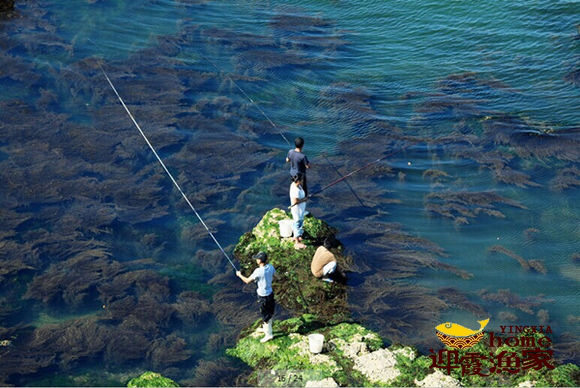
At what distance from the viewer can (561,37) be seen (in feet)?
57.6

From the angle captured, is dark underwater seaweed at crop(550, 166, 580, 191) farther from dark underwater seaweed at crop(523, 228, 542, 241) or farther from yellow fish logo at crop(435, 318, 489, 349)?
yellow fish logo at crop(435, 318, 489, 349)

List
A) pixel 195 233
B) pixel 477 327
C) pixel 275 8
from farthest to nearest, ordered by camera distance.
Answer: pixel 275 8
pixel 195 233
pixel 477 327

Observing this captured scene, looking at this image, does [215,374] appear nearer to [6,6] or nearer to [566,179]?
[566,179]

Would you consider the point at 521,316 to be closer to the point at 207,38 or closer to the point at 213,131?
the point at 213,131

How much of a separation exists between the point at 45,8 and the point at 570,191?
1624cm

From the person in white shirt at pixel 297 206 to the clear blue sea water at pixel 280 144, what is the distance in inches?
47.3

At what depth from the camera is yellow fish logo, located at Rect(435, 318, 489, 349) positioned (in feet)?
28.7

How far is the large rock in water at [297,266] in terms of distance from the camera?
9.47 m

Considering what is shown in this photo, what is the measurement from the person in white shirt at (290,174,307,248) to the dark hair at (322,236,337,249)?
1.34 ft

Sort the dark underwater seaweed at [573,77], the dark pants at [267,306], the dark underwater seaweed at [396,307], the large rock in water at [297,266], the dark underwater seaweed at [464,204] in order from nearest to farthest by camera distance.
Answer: the dark pants at [267,306], the dark underwater seaweed at [396,307], the large rock in water at [297,266], the dark underwater seaweed at [464,204], the dark underwater seaweed at [573,77]

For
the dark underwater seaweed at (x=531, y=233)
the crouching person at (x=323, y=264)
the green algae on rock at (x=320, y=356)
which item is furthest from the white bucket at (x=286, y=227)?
the dark underwater seaweed at (x=531, y=233)

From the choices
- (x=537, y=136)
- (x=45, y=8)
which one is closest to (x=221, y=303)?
(x=537, y=136)

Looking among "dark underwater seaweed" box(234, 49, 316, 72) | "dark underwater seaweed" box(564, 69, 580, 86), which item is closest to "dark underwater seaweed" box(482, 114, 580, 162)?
"dark underwater seaweed" box(564, 69, 580, 86)

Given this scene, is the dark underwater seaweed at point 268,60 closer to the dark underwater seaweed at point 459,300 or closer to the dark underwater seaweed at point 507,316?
the dark underwater seaweed at point 459,300
